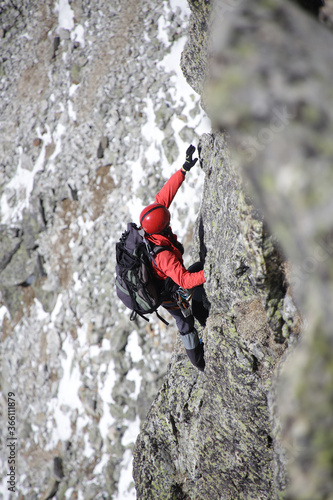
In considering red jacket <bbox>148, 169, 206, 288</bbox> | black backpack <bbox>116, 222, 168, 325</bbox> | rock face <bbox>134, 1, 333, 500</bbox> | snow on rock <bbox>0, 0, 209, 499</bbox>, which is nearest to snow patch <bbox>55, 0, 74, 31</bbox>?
snow on rock <bbox>0, 0, 209, 499</bbox>

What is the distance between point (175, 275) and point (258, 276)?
77.1 inches

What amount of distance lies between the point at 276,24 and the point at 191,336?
18.0 feet

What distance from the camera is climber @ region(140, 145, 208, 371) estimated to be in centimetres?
564

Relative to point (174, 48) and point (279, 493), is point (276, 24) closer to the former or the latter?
point (279, 493)

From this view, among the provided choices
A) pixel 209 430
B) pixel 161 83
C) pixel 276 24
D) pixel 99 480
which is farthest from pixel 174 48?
pixel 99 480

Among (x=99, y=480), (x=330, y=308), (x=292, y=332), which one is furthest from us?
(x=99, y=480)

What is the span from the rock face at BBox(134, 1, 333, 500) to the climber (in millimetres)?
420

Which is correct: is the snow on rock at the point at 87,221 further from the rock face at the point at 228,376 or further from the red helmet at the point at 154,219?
the red helmet at the point at 154,219

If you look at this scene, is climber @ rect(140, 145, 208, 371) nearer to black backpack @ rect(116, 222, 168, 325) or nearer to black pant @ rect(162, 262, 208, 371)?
black pant @ rect(162, 262, 208, 371)

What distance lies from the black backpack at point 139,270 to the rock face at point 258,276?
1.18m

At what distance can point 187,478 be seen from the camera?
584 centimetres

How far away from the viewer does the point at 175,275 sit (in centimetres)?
558

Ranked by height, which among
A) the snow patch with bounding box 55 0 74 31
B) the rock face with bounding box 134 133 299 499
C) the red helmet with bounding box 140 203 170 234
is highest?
the snow patch with bounding box 55 0 74 31

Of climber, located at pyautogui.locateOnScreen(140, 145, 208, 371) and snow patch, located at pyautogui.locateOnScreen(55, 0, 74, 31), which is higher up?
snow patch, located at pyautogui.locateOnScreen(55, 0, 74, 31)
